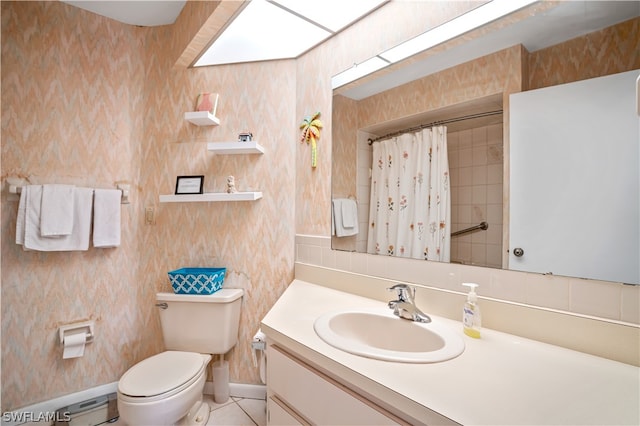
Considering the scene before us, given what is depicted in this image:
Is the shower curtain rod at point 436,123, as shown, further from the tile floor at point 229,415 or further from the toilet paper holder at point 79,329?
the toilet paper holder at point 79,329

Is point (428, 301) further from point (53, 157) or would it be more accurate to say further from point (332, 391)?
point (53, 157)

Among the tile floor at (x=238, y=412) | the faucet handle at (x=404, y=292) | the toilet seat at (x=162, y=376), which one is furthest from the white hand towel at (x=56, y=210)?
the faucet handle at (x=404, y=292)

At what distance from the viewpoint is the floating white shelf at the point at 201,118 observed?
176 centimetres

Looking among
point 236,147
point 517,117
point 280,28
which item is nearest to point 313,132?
point 236,147

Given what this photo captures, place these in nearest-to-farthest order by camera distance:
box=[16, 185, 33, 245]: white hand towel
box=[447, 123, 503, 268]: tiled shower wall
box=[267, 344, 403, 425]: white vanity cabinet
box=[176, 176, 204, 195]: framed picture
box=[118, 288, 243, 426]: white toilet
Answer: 1. box=[267, 344, 403, 425]: white vanity cabinet
2. box=[447, 123, 503, 268]: tiled shower wall
3. box=[118, 288, 243, 426]: white toilet
4. box=[16, 185, 33, 245]: white hand towel
5. box=[176, 176, 204, 195]: framed picture

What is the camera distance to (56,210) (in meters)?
1.64

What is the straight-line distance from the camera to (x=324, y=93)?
5.35 ft

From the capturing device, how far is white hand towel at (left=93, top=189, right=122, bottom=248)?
5.82ft

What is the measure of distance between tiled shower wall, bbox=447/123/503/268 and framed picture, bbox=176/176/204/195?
1.48 meters

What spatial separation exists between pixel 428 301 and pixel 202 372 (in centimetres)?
124

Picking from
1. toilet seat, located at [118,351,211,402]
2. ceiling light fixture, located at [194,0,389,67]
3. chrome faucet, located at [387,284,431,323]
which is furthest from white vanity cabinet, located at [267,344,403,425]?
ceiling light fixture, located at [194,0,389,67]

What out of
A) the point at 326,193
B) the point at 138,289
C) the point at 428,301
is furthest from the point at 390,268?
the point at 138,289

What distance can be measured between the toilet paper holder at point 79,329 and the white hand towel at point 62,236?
18.9 inches

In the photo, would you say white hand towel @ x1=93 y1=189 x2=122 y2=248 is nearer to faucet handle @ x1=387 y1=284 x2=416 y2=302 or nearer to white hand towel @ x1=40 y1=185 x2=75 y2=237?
white hand towel @ x1=40 y1=185 x2=75 y2=237
